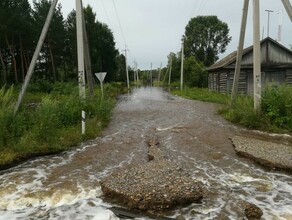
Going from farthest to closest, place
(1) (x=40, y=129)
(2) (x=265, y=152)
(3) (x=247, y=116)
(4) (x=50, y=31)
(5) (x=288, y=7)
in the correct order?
(4) (x=50, y=31)
(3) (x=247, y=116)
(5) (x=288, y=7)
(1) (x=40, y=129)
(2) (x=265, y=152)

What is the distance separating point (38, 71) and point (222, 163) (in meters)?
48.8

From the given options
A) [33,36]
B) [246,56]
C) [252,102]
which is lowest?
[252,102]

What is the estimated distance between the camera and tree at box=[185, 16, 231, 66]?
69.9m

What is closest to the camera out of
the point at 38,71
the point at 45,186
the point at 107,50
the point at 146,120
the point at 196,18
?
the point at 45,186

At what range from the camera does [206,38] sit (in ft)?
231

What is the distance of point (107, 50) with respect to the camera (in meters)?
61.1

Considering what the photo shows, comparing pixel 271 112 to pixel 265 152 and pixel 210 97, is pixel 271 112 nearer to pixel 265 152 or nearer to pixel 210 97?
pixel 265 152

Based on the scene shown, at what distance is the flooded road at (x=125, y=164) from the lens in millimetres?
6031

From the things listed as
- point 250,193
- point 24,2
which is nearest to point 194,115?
point 250,193

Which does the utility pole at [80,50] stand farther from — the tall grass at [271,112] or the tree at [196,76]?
the tree at [196,76]

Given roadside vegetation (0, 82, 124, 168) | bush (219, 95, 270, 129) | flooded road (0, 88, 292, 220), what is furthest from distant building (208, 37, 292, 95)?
roadside vegetation (0, 82, 124, 168)

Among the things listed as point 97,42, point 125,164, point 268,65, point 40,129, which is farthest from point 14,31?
point 125,164

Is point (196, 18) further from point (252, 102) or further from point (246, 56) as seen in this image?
point (252, 102)

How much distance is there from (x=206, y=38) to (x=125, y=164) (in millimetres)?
65340
